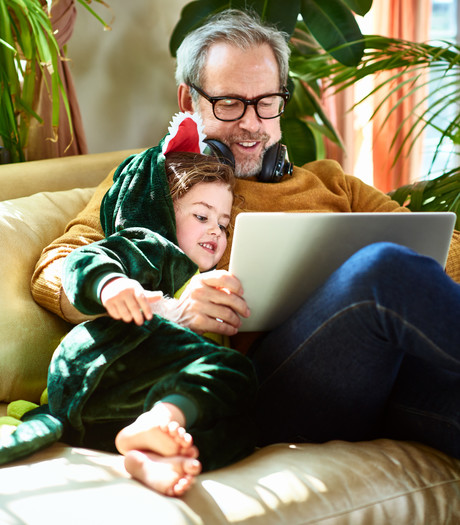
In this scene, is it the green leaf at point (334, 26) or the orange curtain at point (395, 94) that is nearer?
the green leaf at point (334, 26)

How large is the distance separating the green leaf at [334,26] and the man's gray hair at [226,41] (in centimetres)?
36

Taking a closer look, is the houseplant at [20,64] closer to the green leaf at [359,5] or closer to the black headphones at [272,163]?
the black headphones at [272,163]

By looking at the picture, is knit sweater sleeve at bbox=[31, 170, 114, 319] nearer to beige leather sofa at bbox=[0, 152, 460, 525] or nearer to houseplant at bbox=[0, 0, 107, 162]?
beige leather sofa at bbox=[0, 152, 460, 525]

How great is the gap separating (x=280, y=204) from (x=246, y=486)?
904 mm

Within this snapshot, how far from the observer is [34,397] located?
4.46 ft

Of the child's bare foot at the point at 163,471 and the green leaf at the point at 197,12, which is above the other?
the green leaf at the point at 197,12

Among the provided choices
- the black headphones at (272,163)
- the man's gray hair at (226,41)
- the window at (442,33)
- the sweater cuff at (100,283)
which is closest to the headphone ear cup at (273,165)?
the black headphones at (272,163)

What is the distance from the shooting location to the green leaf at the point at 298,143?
239cm

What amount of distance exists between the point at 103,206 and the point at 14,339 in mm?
331

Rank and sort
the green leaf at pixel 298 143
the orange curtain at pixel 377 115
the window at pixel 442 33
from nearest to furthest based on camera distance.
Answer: the green leaf at pixel 298 143 → the orange curtain at pixel 377 115 → the window at pixel 442 33

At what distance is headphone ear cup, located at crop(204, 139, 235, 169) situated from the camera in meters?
1.61

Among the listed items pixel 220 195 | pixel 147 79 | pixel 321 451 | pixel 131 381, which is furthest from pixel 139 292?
pixel 147 79

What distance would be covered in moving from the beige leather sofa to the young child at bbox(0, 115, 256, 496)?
4 centimetres

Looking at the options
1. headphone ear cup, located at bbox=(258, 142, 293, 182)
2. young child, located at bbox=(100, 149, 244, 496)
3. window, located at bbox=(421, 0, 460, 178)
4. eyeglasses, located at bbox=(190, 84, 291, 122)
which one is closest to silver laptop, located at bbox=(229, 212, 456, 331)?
young child, located at bbox=(100, 149, 244, 496)
